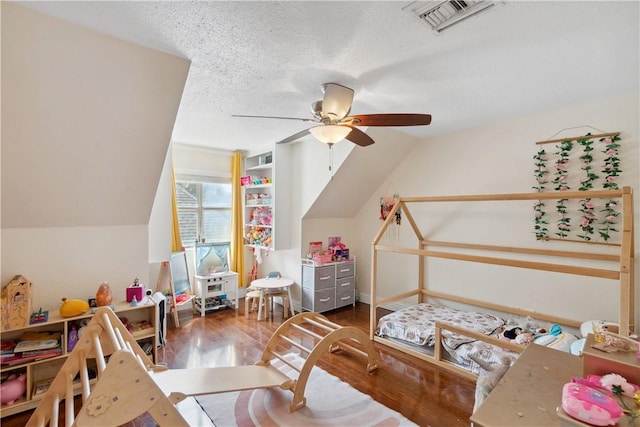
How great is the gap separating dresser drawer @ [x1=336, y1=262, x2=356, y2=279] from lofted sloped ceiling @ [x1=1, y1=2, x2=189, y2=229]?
277 cm

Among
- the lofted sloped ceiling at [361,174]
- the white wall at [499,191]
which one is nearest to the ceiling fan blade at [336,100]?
the lofted sloped ceiling at [361,174]

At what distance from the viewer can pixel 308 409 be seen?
84.9 inches

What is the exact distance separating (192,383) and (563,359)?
2.14 m

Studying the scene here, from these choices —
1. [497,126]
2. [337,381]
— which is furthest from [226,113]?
[497,126]

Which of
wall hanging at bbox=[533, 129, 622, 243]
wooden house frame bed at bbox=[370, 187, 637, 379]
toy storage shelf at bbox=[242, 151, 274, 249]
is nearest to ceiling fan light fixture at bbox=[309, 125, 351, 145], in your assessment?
wooden house frame bed at bbox=[370, 187, 637, 379]

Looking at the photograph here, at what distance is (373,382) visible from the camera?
2502 mm

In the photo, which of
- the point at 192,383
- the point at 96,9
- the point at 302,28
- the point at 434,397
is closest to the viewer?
the point at 96,9

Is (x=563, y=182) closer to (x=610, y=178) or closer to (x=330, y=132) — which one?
(x=610, y=178)

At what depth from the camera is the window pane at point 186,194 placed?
14.4 feet

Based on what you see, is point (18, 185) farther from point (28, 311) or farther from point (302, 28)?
point (302, 28)

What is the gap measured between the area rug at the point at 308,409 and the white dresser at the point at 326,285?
64.9 inches

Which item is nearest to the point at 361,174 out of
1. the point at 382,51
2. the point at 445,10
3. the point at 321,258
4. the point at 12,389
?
the point at 321,258

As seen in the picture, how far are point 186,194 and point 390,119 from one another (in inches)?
138

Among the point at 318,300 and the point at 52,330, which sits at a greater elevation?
the point at 52,330
